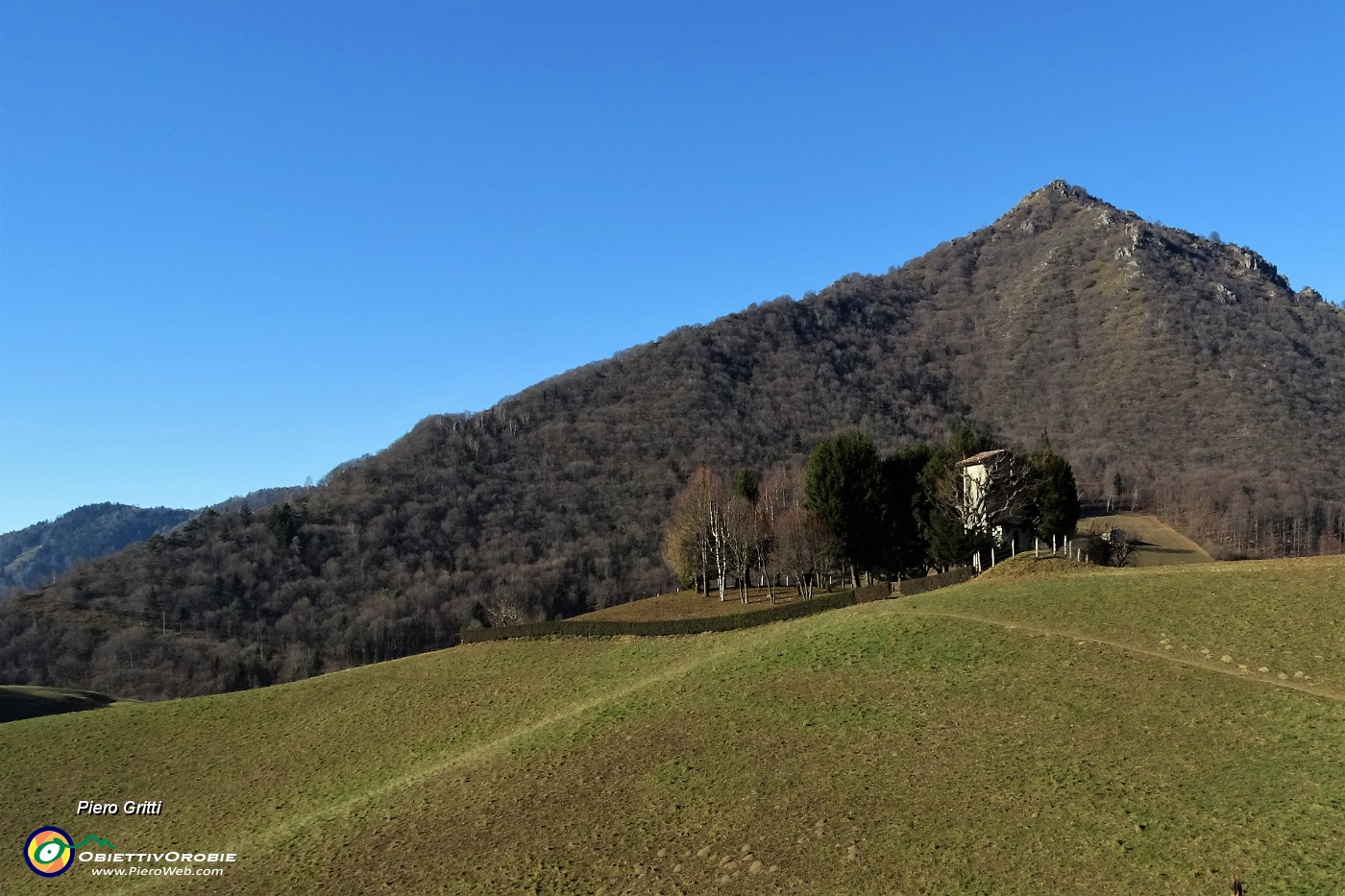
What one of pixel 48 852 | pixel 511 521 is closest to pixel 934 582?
pixel 48 852

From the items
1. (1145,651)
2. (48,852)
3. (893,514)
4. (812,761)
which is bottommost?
(48,852)

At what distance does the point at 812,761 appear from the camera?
24672 mm

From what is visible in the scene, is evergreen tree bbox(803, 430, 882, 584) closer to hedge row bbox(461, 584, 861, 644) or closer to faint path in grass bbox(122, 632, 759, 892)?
hedge row bbox(461, 584, 861, 644)

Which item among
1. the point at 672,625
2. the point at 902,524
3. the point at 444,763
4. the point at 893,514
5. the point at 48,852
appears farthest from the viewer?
the point at 902,524

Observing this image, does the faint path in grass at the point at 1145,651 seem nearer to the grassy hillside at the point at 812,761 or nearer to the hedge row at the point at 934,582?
the grassy hillside at the point at 812,761

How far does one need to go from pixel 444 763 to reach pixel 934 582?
3293cm

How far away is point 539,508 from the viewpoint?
168 meters

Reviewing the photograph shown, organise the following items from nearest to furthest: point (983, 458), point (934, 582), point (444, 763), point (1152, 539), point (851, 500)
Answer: point (444, 763) → point (934, 582) → point (851, 500) → point (983, 458) → point (1152, 539)

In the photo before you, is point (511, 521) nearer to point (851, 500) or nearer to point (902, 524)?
point (851, 500)

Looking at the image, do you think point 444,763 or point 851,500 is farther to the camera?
point 851,500

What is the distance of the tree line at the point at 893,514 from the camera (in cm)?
6756

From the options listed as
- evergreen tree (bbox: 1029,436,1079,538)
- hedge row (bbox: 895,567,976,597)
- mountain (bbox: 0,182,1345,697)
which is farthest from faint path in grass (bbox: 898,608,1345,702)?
mountain (bbox: 0,182,1345,697)

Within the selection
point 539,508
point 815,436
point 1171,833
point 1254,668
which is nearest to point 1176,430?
point 815,436

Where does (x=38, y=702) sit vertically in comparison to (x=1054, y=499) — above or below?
below
